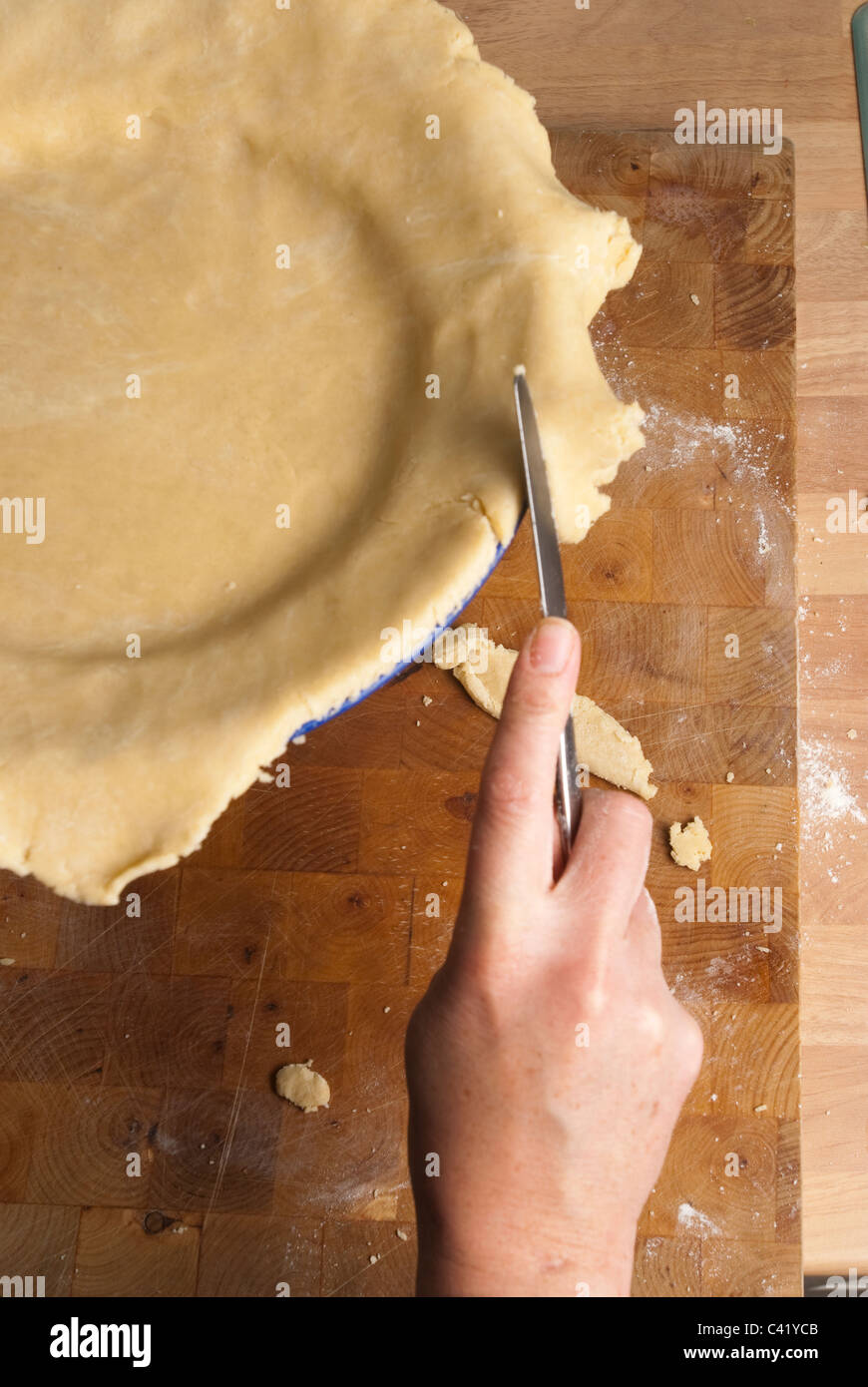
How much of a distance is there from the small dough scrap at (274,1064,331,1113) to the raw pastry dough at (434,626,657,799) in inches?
18.0

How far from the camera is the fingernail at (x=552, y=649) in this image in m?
0.76

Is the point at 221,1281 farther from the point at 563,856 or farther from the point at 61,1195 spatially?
the point at 563,856

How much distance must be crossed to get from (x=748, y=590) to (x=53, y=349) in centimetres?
81

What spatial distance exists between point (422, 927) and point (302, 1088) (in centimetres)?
22

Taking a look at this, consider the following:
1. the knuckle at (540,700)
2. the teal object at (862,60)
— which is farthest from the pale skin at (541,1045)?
the teal object at (862,60)

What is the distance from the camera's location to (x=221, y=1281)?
113cm

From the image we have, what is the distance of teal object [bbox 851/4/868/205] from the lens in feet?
4.73

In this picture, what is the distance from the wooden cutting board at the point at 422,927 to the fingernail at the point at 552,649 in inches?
18.5

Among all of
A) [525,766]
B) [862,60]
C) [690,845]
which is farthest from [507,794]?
[862,60]

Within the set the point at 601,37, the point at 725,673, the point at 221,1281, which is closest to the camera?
the point at 221,1281

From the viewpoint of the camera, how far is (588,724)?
1.22 m

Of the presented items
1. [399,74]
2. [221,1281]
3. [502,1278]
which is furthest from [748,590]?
[221,1281]

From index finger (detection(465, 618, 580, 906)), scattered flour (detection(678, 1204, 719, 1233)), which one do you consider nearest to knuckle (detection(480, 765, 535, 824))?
index finger (detection(465, 618, 580, 906))

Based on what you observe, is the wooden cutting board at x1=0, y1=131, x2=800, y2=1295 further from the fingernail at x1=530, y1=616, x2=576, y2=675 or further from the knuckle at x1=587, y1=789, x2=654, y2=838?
the fingernail at x1=530, y1=616, x2=576, y2=675
